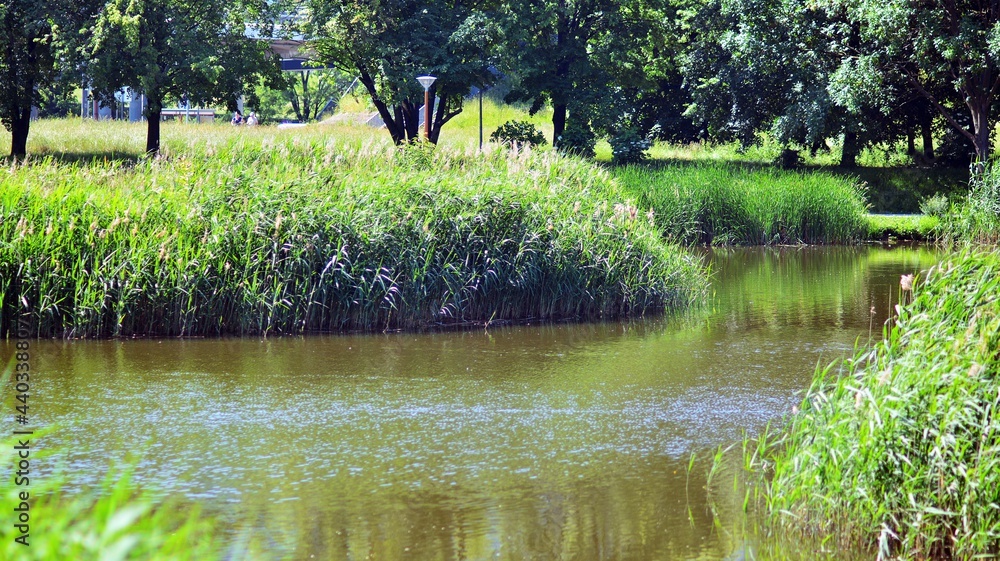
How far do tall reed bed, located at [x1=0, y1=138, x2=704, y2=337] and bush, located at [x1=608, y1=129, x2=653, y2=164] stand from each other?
19046 mm

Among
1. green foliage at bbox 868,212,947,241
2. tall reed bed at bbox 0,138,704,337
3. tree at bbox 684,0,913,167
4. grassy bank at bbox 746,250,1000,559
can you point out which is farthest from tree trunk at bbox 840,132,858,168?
grassy bank at bbox 746,250,1000,559

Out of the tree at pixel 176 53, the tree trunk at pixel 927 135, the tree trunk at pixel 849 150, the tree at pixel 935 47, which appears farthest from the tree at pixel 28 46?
the tree trunk at pixel 927 135

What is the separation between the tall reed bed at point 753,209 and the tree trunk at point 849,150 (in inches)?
307

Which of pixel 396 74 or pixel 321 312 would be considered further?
pixel 396 74

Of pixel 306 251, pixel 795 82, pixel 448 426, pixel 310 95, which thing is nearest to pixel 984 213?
pixel 795 82

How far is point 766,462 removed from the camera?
247 inches

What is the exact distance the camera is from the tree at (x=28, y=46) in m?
27.3

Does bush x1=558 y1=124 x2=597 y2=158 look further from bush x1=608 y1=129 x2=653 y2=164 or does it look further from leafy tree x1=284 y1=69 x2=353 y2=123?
leafy tree x1=284 y1=69 x2=353 y2=123

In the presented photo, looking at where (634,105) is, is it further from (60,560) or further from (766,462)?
(60,560)

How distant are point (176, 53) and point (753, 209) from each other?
15.8 metres

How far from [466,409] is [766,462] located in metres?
2.57

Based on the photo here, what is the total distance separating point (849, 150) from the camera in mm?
29594

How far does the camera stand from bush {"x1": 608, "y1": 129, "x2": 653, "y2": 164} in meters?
31.9

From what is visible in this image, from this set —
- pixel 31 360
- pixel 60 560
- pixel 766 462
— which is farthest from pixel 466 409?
pixel 60 560
